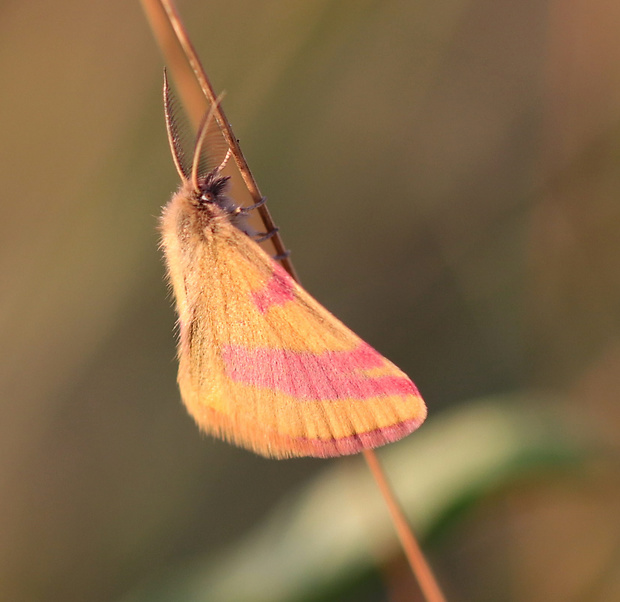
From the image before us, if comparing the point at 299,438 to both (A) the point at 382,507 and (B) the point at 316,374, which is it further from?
(A) the point at 382,507

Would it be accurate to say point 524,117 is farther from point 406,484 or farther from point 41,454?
point 41,454

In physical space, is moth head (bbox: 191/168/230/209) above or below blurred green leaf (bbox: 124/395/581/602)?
above

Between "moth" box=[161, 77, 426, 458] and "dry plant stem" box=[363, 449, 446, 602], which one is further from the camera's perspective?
"dry plant stem" box=[363, 449, 446, 602]

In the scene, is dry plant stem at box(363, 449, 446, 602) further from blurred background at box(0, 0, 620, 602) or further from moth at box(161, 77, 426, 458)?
blurred background at box(0, 0, 620, 602)

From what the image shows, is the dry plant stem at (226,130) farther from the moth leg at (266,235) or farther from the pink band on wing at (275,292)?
the pink band on wing at (275,292)

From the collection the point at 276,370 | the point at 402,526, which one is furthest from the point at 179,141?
the point at 402,526

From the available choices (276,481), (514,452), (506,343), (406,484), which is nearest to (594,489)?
(514,452)

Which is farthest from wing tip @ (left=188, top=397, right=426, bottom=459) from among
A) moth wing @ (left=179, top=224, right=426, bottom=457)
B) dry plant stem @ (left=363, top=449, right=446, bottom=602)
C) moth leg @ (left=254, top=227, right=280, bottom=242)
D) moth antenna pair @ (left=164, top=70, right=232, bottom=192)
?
moth antenna pair @ (left=164, top=70, right=232, bottom=192)
